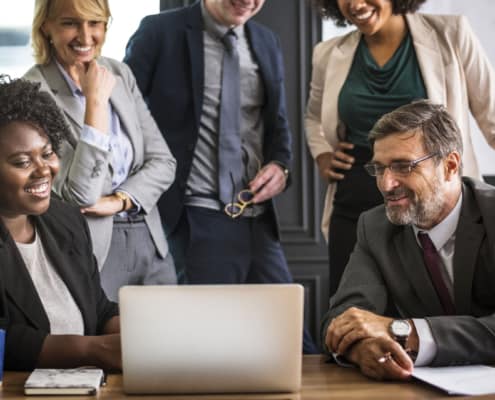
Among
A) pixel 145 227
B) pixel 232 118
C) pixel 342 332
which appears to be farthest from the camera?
pixel 232 118

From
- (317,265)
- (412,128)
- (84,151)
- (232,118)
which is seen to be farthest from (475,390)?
(317,265)

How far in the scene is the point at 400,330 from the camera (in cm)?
216

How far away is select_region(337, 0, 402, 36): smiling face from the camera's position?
3.30m

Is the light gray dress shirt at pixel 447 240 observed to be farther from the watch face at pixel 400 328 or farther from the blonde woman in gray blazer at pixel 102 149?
the blonde woman in gray blazer at pixel 102 149

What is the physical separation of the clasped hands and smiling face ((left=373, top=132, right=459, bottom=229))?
0.39 m

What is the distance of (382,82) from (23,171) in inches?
53.8

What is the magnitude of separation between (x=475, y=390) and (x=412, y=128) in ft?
2.84

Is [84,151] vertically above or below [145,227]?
above

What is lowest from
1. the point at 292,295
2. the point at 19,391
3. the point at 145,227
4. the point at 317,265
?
the point at 317,265

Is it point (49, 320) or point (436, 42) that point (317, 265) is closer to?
point (436, 42)

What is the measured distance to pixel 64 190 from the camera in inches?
126

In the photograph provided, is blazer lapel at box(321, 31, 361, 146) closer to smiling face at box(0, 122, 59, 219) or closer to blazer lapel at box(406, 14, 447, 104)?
blazer lapel at box(406, 14, 447, 104)

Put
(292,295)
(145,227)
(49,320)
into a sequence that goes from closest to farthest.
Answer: (292,295) → (49,320) → (145,227)

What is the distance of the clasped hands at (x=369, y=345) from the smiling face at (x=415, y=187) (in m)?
0.39
